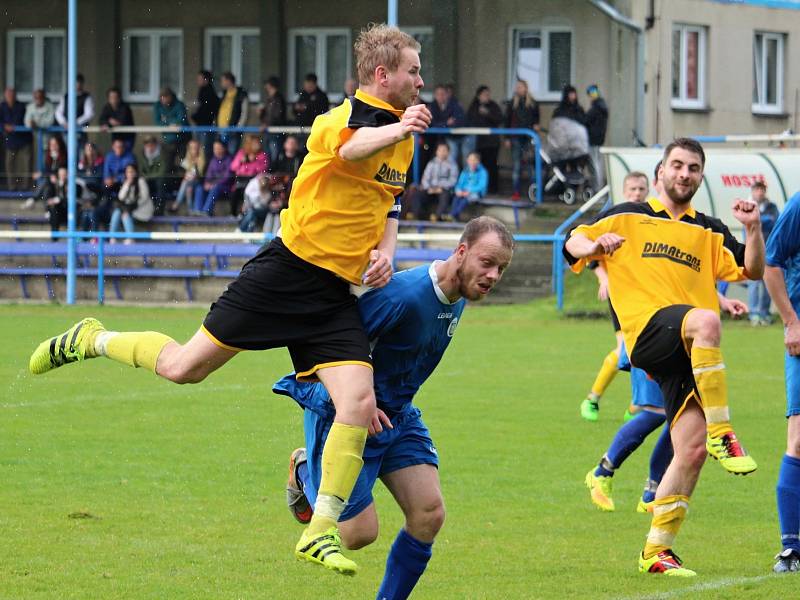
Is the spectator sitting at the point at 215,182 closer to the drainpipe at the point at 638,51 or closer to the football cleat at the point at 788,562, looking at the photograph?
the drainpipe at the point at 638,51

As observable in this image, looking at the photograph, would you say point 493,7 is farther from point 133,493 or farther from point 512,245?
point 512,245

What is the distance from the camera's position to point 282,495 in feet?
29.9

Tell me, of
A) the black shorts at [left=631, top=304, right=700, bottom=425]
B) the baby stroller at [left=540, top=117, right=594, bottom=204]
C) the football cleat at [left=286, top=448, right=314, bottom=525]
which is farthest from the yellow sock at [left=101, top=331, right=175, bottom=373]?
the baby stroller at [left=540, top=117, right=594, bottom=204]

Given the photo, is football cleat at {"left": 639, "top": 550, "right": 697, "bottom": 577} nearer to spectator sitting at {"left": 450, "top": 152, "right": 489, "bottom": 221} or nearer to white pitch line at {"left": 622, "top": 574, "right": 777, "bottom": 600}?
white pitch line at {"left": 622, "top": 574, "right": 777, "bottom": 600}

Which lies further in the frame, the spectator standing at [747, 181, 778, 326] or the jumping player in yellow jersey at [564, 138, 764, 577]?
the spectator standing at [747, 181, 778, 326]

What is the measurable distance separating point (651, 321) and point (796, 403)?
2.59 feet

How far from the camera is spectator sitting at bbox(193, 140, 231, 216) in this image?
2662 cm

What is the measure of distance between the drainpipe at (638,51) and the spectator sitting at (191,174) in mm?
7952

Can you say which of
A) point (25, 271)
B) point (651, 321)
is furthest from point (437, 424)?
point (25, 271)

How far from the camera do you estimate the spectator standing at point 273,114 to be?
2705cm

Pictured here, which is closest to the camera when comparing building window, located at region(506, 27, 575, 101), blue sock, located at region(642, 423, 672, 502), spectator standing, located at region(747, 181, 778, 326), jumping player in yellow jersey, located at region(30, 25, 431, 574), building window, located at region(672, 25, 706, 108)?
jumping player in yellow jersey, located at region(30, 25, 431, 574)

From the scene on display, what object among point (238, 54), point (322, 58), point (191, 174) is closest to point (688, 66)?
point (322, 58)

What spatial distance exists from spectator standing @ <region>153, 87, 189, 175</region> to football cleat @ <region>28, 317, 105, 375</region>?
70.4 feet

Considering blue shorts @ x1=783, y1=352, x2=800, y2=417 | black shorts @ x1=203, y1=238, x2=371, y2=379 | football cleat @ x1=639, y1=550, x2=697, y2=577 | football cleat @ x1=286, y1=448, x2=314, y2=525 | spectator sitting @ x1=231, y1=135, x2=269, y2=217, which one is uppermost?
spectator sitting @ x1=231, y1=135, x2=269, y2=217
